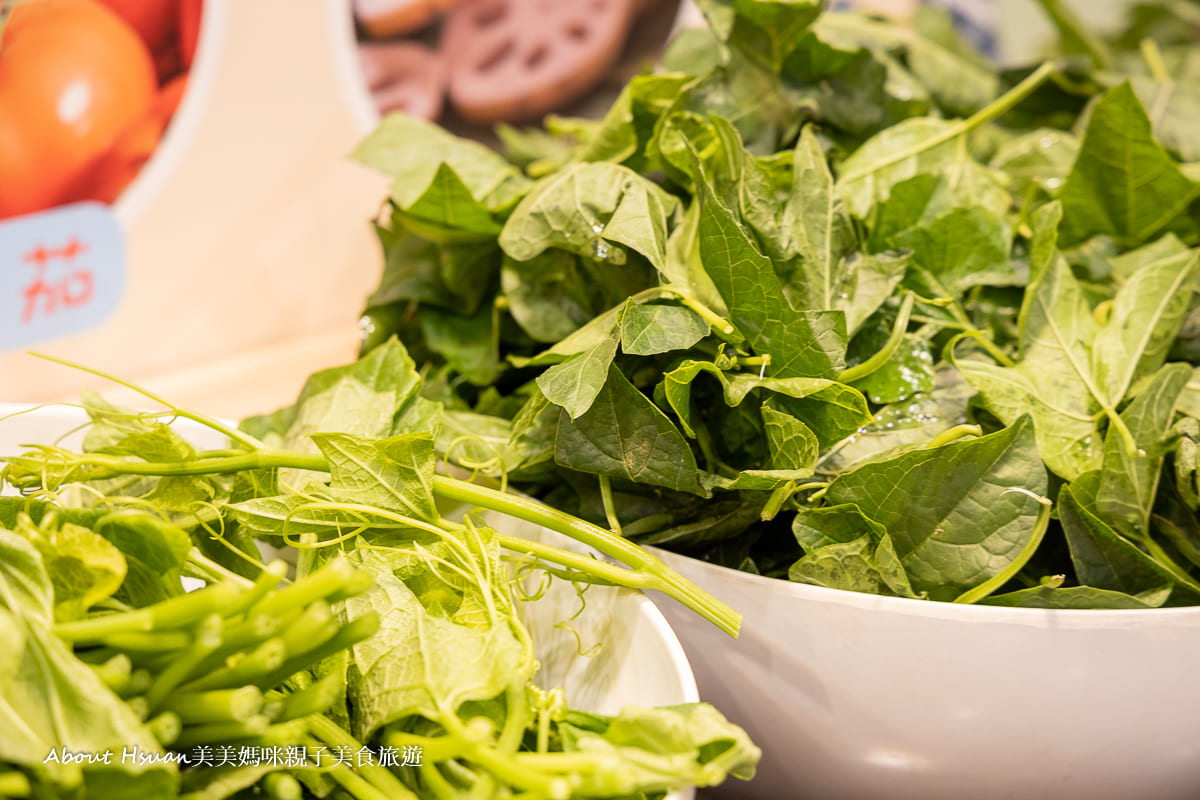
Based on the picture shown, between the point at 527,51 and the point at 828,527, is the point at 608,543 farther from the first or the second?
the point at 527,51

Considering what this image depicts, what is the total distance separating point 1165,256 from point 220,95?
68cm

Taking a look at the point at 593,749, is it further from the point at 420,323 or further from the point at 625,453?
the point at 420,323

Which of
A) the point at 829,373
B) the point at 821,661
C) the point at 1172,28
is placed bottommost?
the point at 821,661

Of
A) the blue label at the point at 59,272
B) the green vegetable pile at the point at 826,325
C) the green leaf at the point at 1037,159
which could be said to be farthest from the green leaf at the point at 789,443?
the blue label at the point at 59,272

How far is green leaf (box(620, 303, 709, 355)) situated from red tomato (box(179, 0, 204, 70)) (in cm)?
51

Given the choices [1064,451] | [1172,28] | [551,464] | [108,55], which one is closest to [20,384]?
[108,55]

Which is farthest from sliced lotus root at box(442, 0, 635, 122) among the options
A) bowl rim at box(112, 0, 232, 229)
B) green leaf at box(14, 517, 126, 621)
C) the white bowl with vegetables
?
green leaf at box(14, 517, 126, 621)

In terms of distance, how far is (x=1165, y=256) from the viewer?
→ 0.50 meters

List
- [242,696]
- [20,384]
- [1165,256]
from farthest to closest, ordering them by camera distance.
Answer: [20,384] → [1165,256] → [242,696]

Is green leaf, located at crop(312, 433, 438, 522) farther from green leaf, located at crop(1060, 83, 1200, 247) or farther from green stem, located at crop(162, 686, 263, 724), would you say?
green leaf, located at crop(1060, 83, 1200, 247)

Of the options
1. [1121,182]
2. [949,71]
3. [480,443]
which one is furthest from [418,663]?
[949,71]

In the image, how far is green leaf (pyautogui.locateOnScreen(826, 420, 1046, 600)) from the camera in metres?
0.35

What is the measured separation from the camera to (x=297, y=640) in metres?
0.25

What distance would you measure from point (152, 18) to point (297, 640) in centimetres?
61
